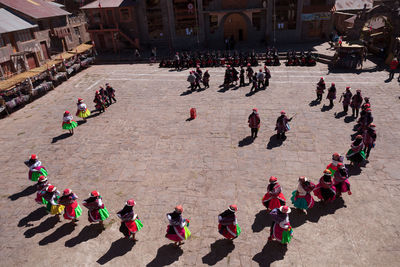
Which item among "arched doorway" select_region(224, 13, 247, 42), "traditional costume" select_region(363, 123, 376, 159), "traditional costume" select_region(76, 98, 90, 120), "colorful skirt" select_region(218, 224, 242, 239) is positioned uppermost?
"arched doorway" select_region(224, 13, 247, 42)

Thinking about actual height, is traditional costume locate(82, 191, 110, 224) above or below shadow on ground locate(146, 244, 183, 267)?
above

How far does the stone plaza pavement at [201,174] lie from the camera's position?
26.2ft

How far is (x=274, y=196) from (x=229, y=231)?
182cm

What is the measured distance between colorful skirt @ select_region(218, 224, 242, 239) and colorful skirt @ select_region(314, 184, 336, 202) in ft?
9.88

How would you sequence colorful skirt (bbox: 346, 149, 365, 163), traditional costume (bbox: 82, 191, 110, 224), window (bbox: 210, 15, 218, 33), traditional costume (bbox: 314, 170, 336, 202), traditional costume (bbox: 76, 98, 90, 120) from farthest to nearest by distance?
window (bbox: 210, 15, 218, 33), traditional costume (bbox: 76, 98, 90, 120), colorful skirt (bbox: 346, 149, 365, 163), traditional costume (bbox: 314, 170, 336, 202), traditional costume (bbox: 82, 191, 110, 224)

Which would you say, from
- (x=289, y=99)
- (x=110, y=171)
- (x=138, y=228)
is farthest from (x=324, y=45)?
(x=138, y=228)

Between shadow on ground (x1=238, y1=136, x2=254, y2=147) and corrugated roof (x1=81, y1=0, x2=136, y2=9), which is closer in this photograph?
shadow on ground (x1=238, y1=136, x2=254, y2=147)

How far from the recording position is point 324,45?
29.4m

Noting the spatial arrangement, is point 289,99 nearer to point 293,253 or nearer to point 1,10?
point 293,253

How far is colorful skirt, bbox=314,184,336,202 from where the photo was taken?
29.2 ft

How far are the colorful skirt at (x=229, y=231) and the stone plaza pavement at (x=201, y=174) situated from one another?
46 centimetres

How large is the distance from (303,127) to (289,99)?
3.83 metres

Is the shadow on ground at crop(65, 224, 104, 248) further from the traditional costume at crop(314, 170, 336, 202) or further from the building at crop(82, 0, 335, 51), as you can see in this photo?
the building at crop(82, 0, 335, 51)

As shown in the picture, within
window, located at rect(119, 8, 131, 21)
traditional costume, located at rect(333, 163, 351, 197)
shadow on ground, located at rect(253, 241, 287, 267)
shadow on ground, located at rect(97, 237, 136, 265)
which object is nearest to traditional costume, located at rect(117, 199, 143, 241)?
shadow on ground, located at rect(97, 237, 136, 265)
